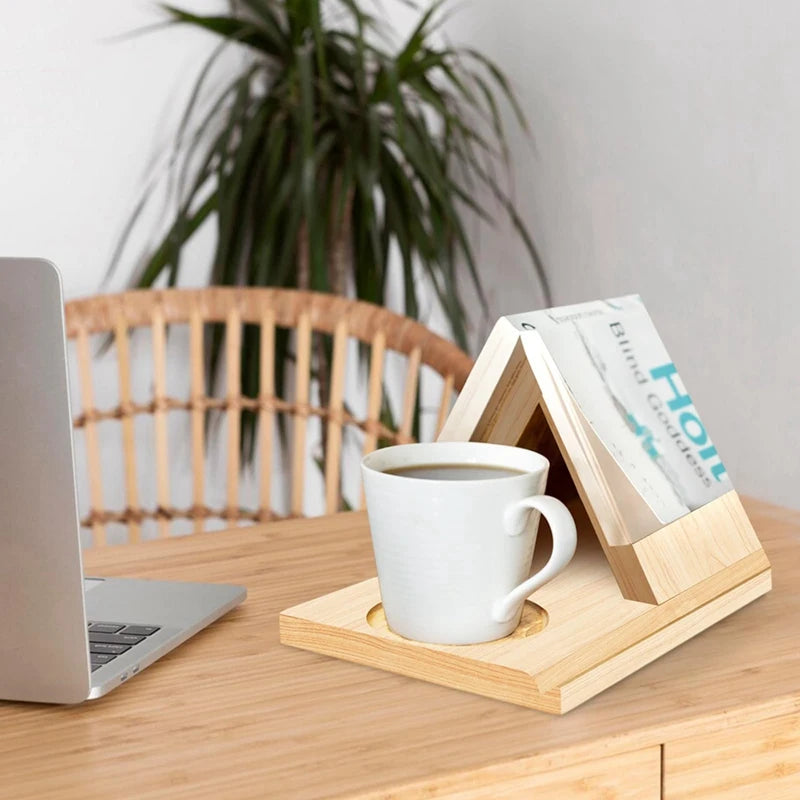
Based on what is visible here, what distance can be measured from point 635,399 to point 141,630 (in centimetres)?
34

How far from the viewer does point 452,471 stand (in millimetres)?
654

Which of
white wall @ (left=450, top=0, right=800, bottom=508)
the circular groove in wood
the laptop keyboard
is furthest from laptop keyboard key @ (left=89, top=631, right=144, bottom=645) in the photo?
white wall @ (left=450, top=0, right=800, bottom=508)

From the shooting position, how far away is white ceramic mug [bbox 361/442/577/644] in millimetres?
575

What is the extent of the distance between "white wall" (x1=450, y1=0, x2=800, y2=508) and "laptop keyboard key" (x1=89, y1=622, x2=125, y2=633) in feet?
3.79

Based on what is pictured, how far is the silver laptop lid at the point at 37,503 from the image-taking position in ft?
1.64

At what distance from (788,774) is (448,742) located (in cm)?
18

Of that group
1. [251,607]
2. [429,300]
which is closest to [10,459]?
[251,607]

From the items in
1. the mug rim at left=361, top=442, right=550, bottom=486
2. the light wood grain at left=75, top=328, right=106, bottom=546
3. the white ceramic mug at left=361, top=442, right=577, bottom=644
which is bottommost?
the light wood grain at left=75, top=328, right=106, bottom=546

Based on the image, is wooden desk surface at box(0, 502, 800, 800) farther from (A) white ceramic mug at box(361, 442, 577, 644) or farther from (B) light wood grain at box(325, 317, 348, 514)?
(B) light wood grain at box(325, 317, 348, 514)

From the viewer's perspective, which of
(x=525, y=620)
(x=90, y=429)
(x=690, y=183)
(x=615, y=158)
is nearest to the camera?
(x=525, y=620)

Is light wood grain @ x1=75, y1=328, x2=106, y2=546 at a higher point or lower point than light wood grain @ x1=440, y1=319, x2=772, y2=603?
lower

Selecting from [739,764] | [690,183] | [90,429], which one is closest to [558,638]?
[739,764]

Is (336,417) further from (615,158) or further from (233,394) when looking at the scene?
(615,158)

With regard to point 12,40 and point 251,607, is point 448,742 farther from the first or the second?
point 12,40
